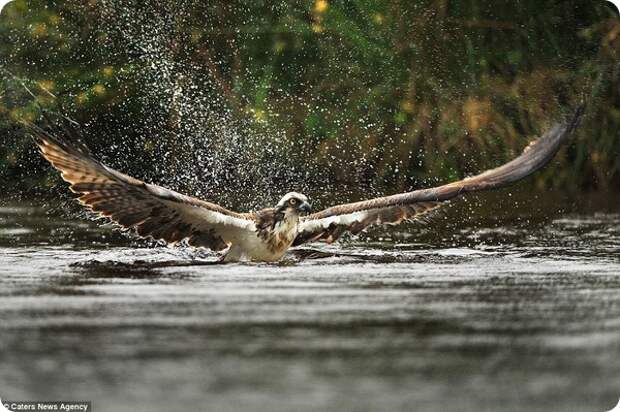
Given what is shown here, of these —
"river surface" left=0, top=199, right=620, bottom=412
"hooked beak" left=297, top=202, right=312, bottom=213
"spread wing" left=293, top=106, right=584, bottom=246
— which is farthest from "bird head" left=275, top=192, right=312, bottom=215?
"river surface" left=0, top=199, right=620, bottom=412

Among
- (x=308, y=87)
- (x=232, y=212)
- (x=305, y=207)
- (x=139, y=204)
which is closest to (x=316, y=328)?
(x=139, y=204)

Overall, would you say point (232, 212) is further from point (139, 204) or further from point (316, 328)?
point (316, 328)

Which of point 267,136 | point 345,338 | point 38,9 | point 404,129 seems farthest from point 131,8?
point 345,338

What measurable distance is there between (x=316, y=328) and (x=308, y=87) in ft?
18.1

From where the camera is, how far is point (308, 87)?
32.6 ft

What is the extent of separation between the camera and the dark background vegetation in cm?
956

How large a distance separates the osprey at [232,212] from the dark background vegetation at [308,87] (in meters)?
2.67

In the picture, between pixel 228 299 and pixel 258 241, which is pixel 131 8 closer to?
pixel 258 241

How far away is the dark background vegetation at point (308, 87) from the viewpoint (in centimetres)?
956

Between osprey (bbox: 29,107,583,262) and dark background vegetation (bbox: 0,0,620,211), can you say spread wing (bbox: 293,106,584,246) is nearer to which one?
osprey (bbox: 29,107,583,262)

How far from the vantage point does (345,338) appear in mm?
4453

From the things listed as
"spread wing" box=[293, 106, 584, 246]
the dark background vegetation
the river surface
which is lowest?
the river surface

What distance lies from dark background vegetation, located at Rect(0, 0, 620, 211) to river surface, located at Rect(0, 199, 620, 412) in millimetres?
2763

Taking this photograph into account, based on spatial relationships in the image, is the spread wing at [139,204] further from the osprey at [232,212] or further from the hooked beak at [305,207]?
the hooked beak at [305,207]
